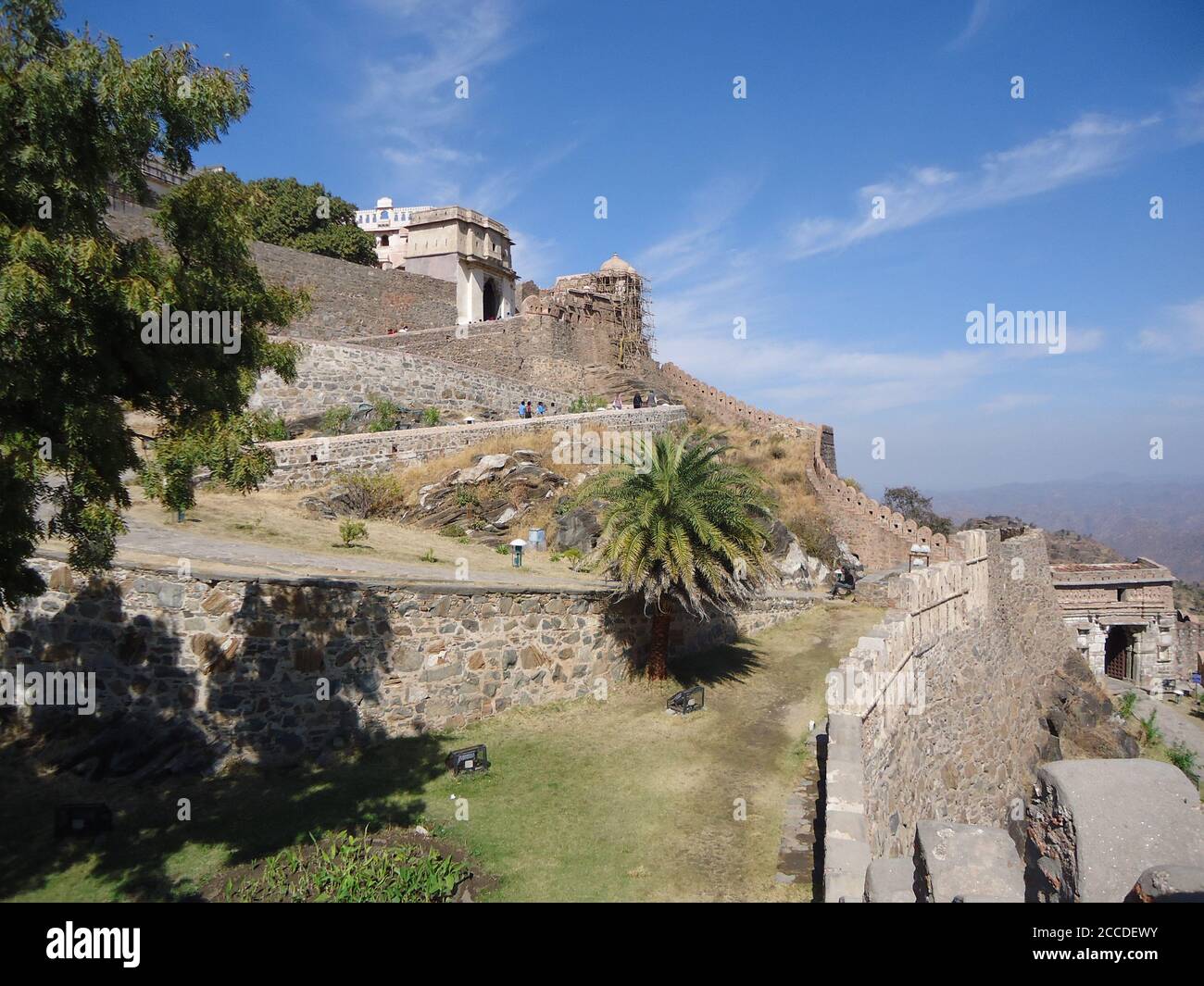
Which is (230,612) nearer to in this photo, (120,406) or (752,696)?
(120,406)

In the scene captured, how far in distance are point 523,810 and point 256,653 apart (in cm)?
421

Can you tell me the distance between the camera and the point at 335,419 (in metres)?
25.0

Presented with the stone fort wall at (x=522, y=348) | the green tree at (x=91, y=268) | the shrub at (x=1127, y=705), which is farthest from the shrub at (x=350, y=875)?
the stone fort wall at (x=522, y=348)

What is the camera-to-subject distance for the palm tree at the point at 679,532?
12969 millimetres

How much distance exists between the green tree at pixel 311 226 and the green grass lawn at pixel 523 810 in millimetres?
38727

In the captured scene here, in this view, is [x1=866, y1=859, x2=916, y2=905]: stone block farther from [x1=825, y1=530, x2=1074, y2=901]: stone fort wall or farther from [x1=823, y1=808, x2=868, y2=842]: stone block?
[x1=823, y1=808, x2=868, y2=842]: stone block

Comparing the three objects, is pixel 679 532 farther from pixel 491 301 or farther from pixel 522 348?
pixel 491 301

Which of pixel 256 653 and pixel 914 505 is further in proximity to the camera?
pixel 914 505

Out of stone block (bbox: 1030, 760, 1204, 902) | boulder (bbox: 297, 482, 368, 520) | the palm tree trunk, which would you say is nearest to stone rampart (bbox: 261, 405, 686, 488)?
boulder (bbox: 297, 482, 368, 520)

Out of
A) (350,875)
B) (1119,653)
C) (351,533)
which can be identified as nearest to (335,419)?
(351,533)

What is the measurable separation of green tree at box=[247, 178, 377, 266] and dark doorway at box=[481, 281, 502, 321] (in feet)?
24.8

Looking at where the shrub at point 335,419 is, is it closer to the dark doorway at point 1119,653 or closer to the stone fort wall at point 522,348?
the stone fort wall at point 522,348

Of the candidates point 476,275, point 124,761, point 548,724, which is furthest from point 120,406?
point 476,275

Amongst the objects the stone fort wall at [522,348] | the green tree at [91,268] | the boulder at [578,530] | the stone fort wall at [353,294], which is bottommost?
the boulder at [578,530]
